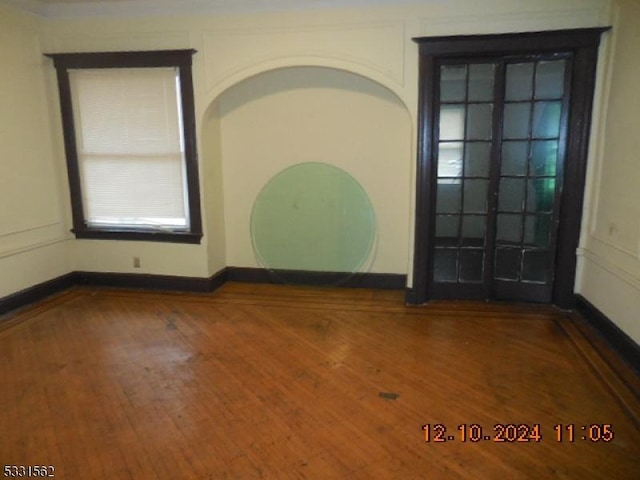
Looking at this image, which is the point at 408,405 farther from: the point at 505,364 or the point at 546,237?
the point at 546,237

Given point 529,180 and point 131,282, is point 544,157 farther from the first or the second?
point 131,282

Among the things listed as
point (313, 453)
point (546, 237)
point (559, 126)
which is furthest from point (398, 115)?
point (313, 453)

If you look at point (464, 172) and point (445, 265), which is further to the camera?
point (445, 265)

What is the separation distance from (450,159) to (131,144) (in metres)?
3.28

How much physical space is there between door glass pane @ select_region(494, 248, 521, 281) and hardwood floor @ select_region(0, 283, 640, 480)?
0.31 metres

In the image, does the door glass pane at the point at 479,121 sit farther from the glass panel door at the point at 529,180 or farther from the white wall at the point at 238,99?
the white wall at the point at 238,99

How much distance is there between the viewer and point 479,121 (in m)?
4.18

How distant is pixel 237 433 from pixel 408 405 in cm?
105

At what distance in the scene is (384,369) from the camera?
321 centimetres

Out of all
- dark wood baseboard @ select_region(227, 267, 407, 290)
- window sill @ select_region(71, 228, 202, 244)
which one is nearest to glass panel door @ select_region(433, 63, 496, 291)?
dark wood baseboard @ select_region(227, 267, 407, 290)

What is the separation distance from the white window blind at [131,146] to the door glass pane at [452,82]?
2.62 metres

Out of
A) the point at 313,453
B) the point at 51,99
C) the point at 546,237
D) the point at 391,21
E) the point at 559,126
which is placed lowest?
the point at 313,453

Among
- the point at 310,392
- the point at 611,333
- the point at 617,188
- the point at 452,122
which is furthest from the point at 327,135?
the point at 611,333

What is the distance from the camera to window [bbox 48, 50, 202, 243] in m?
4.52
